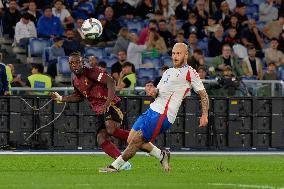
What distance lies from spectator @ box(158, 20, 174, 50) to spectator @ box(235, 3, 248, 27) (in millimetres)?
2744

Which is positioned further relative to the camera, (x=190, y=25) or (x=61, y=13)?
(x=190, y=25)

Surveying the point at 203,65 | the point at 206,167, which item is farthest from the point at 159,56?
the point at 206,167

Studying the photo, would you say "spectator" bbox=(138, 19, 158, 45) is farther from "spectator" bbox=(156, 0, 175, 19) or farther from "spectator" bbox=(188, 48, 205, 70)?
"spectator" bbox=(188, 48, 205, 70)

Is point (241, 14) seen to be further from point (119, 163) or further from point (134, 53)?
point (119, 163)

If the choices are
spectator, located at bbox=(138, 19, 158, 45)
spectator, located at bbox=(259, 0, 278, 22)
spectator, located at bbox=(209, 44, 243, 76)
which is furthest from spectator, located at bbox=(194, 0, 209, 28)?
spectator, located at bbox=(209, 44, 243, 76)

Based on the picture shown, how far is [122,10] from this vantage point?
33.2 m

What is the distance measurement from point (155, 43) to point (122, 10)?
2.17 m

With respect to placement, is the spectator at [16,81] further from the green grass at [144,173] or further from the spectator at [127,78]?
the green grass at [144,173]

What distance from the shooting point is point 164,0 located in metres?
33.3

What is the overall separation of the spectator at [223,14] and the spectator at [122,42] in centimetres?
390

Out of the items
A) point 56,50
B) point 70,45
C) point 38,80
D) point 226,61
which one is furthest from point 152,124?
point 226,61

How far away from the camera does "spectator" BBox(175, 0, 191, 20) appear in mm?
33938

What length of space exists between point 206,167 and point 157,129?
122 inches

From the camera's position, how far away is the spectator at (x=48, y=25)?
99.7ft
